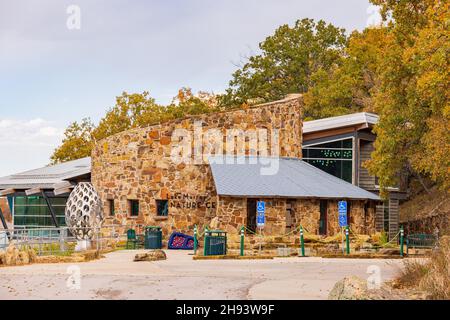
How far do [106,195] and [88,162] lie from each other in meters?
10.2

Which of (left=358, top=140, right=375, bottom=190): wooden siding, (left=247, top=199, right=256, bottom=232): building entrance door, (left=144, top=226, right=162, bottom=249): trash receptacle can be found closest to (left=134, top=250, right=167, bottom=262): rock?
(left=144, top=226, right=162, bottom=249): trash receptacle

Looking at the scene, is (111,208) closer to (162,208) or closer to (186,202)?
(162,208)

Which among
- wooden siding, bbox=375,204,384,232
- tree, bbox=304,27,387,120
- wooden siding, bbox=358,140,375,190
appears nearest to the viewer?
wooden siding, bbox=358,140,375,190

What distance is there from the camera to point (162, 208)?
1254 inches

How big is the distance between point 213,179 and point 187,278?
13641 millimetres

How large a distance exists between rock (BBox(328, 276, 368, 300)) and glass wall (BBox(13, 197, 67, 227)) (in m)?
29.2

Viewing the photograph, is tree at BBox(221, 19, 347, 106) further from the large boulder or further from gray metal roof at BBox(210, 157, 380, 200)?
the large boulder

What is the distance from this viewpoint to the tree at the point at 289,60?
5700 centimetres

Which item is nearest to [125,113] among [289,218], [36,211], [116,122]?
[116,122]

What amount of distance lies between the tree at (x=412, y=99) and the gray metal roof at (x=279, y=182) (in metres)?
2.71

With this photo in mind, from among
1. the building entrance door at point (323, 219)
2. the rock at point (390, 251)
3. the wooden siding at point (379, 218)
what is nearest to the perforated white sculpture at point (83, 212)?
the building entrance door at point (323, 219)

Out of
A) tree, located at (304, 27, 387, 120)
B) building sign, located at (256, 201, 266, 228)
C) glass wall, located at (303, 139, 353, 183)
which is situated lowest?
building sign, located at (256, 201, 266, 228)

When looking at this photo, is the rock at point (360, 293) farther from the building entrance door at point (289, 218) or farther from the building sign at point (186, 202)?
the building sign at point (186, 202)

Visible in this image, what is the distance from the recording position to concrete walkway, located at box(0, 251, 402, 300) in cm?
1507
